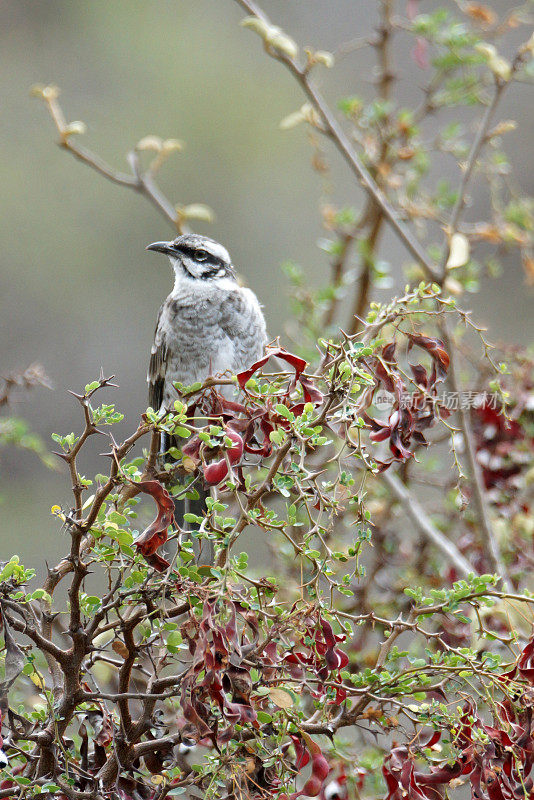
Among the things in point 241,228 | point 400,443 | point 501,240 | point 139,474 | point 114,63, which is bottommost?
point 139,474

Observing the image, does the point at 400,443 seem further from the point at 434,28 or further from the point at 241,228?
the point at 241,228

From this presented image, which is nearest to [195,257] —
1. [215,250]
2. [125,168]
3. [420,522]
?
[215,250]

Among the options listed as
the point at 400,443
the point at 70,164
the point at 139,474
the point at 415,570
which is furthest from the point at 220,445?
the point at 70,164

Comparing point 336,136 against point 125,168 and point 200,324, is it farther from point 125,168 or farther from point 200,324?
point 125,168

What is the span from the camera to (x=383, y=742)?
256cm

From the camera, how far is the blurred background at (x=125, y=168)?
7.20m

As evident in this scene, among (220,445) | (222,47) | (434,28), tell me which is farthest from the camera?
(222,47)

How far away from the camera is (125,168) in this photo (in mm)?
8453

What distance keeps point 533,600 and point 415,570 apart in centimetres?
125

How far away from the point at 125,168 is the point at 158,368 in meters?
5.80

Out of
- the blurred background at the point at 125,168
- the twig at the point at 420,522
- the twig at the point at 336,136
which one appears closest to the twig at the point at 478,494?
the twig at the point at 420,522

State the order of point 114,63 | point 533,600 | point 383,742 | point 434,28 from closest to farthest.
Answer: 1. point 533,600
2. point 383,742
3. point 434,28
4. point 114,63

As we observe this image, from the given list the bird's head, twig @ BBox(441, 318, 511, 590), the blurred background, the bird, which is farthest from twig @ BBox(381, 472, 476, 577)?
the blurred background

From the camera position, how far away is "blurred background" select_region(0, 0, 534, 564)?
23.6 feet
